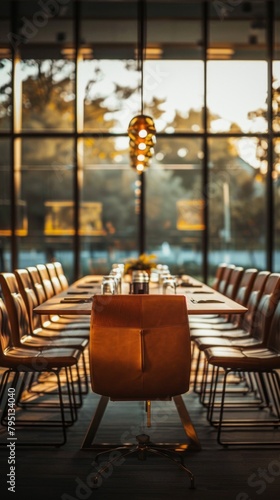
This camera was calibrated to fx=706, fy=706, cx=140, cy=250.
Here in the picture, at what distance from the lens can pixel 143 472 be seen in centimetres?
406

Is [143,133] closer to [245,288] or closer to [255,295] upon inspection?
[245,288]

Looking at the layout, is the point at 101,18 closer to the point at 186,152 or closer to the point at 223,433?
the point at 186,152

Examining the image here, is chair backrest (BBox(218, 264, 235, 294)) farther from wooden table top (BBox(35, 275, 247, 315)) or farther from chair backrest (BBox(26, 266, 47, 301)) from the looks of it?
chair backrest (BBox(26, 266, 47, 301))

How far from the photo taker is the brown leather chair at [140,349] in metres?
3.89

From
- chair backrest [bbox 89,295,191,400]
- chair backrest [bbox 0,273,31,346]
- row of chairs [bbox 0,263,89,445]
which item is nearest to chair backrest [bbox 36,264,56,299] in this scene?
row of chairs [bbox 0,263,89,445]

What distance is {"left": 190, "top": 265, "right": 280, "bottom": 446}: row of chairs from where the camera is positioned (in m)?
4.72

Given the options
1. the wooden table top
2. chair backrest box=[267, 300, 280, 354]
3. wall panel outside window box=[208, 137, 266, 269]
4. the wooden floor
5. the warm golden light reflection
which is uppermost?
the warm golden light reflection

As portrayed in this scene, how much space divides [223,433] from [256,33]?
6576 mm

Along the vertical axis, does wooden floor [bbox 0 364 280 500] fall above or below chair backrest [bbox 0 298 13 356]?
below

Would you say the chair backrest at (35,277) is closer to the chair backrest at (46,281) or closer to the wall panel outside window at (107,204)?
the chair backrest at (46,281)

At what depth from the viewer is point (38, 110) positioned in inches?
381

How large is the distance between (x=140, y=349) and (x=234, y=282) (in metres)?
3.02

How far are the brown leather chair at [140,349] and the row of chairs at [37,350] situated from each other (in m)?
0.85

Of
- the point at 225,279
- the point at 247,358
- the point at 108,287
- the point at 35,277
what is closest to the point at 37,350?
the point at 108,287
